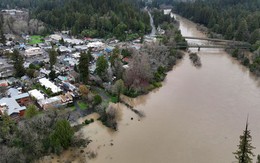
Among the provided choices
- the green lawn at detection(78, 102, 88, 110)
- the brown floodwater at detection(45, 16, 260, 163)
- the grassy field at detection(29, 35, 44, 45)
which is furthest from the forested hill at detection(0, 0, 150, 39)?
the green lawn at detection(78, 102, 88, 110)

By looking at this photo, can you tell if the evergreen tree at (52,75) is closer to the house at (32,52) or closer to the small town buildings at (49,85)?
the small town buildings at (49,85)

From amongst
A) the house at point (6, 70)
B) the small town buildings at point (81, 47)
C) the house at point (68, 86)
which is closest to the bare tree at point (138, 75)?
the house at point (68, 86)

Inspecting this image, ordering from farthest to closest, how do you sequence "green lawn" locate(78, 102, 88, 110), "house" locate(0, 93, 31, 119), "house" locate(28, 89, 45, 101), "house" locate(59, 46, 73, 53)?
"house" locate(59, 46, 73, 53) < "house" locate(28, 89, 45, 101) < "green lawn" locate(78, 102, 88, 110) < "house" locate(0, 93, 31, 119)

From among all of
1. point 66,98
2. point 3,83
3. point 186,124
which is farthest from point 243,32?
point 3,83

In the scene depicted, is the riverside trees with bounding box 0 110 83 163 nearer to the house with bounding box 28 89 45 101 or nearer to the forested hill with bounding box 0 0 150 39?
the house with bounding box 28 89 45 101

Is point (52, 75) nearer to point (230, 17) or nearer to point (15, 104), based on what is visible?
point (15, 104)

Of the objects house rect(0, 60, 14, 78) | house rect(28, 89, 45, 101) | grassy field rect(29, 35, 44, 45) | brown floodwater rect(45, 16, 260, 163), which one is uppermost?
grassy field rect(29, 35, 44, 45)
